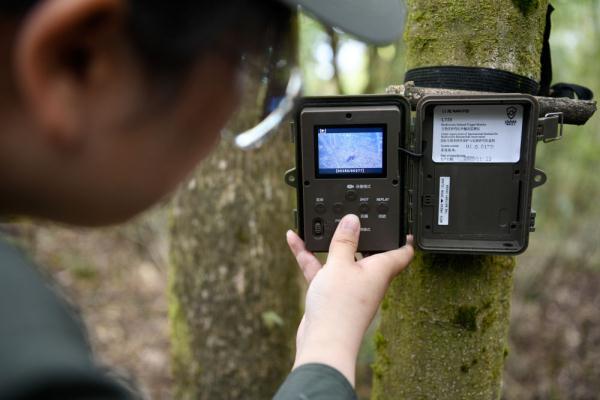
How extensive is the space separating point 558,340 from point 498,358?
383 cm

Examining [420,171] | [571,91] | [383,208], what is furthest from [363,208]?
[571,91]

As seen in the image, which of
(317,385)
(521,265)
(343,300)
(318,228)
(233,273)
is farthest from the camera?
(521,265)

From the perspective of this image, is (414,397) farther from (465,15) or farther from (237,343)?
(237,343)

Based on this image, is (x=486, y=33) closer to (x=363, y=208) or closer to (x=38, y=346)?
(x=363, y=208)

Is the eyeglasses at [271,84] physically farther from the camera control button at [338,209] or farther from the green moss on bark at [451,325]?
the green moss on bark at [451,325]

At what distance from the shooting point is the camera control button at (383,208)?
4.21ft

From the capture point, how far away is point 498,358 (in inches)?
54.7

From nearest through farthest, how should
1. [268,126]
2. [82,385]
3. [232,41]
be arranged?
[82,385] < [232,41] < [268,126]

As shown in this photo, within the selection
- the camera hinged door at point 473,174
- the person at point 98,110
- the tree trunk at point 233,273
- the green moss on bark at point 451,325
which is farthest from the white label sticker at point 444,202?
the tree trunk at point 233,273

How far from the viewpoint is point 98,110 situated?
1.88 feet

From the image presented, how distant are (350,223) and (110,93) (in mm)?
761

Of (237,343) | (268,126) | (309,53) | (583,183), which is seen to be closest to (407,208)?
(268,126)

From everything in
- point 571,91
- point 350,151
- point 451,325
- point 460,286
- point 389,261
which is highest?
point 571,91

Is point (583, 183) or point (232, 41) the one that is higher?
point (232, 41)
